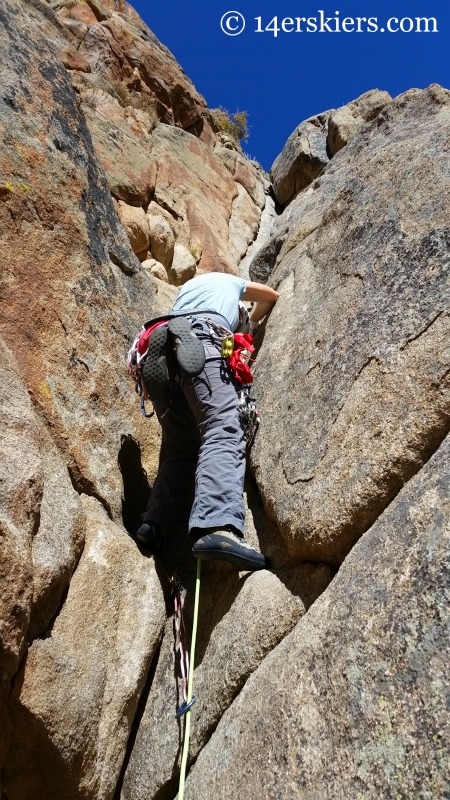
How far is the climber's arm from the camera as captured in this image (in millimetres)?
5289

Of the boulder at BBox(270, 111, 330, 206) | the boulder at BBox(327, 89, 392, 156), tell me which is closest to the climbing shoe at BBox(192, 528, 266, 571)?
the boulder at BBox(327, 89, 392, 156)

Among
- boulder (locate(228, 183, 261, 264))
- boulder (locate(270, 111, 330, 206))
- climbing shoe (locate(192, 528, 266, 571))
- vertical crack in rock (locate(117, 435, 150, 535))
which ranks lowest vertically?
vertical crack in rock (locate(117, 435, 150, 535))

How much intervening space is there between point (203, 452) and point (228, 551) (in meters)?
0.72

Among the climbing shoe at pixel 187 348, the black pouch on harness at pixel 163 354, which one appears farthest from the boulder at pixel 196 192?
the climbing shoe at pixel 187 348

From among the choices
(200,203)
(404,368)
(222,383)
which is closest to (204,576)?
(222,383)

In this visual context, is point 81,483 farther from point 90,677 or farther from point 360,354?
point 360,354

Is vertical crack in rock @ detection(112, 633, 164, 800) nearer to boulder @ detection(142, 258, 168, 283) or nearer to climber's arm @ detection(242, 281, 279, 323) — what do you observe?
climber's arm @ detection(242, 281, 279, 323)

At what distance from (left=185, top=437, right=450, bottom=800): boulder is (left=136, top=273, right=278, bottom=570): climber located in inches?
31.7

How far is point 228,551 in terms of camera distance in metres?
3.59

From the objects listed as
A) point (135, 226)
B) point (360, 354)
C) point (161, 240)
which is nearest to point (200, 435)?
point (360, 354)

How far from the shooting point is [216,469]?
12.9 ft

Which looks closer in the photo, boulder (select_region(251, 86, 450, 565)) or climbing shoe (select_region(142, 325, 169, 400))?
boulder (select_region(251, 86, 450, 565))

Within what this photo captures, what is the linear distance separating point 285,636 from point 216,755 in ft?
2.05

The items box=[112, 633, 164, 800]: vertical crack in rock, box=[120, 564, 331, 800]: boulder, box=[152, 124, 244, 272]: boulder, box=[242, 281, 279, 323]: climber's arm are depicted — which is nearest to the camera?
box=[120, 564, 331, 800]: boulder
